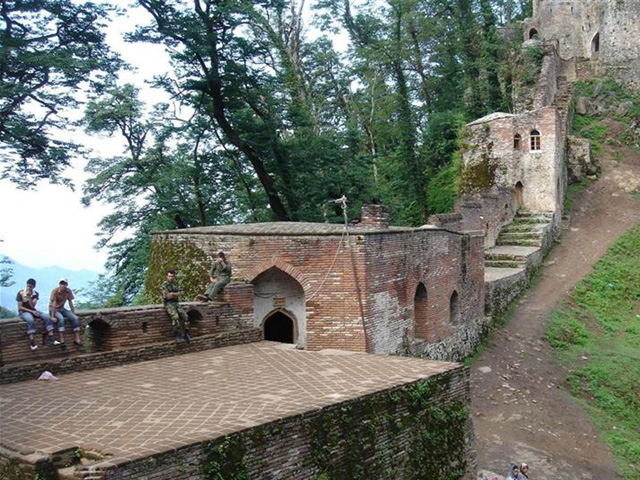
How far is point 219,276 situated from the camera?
13039 millimetres

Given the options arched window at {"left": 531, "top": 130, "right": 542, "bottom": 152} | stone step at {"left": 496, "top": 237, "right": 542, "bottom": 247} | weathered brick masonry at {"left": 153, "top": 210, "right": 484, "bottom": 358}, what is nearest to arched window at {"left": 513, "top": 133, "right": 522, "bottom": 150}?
arched window at {"left": 531, "top": 130, "right": 542, "bottom": 152}

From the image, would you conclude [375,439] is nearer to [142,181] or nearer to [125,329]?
[125,329]

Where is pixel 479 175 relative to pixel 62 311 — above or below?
above

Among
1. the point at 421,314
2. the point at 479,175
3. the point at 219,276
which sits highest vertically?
the point at 479,175

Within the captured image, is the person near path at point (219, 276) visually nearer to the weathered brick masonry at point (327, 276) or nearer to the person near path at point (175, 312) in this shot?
the weathered brick masonry at point (327, 276)

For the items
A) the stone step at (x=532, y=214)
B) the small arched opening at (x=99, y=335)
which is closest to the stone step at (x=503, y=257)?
the stone step at (x=532, y=214)

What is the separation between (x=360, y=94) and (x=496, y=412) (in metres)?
22.6

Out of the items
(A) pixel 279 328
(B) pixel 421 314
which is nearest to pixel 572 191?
(B) pixel 421 314

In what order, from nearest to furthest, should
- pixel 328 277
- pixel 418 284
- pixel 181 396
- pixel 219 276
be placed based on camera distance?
pixel 181 396 < pixel 219 276 < pixel 328 277 < pixel 418 284

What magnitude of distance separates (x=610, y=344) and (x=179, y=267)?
13514 mm

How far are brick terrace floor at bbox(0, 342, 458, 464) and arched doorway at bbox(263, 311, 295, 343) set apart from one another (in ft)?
8.70

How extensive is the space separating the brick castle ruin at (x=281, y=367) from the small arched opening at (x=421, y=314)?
0.12ft

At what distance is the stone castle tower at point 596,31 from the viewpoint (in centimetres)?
3788

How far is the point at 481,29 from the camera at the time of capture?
3419 centimetres
